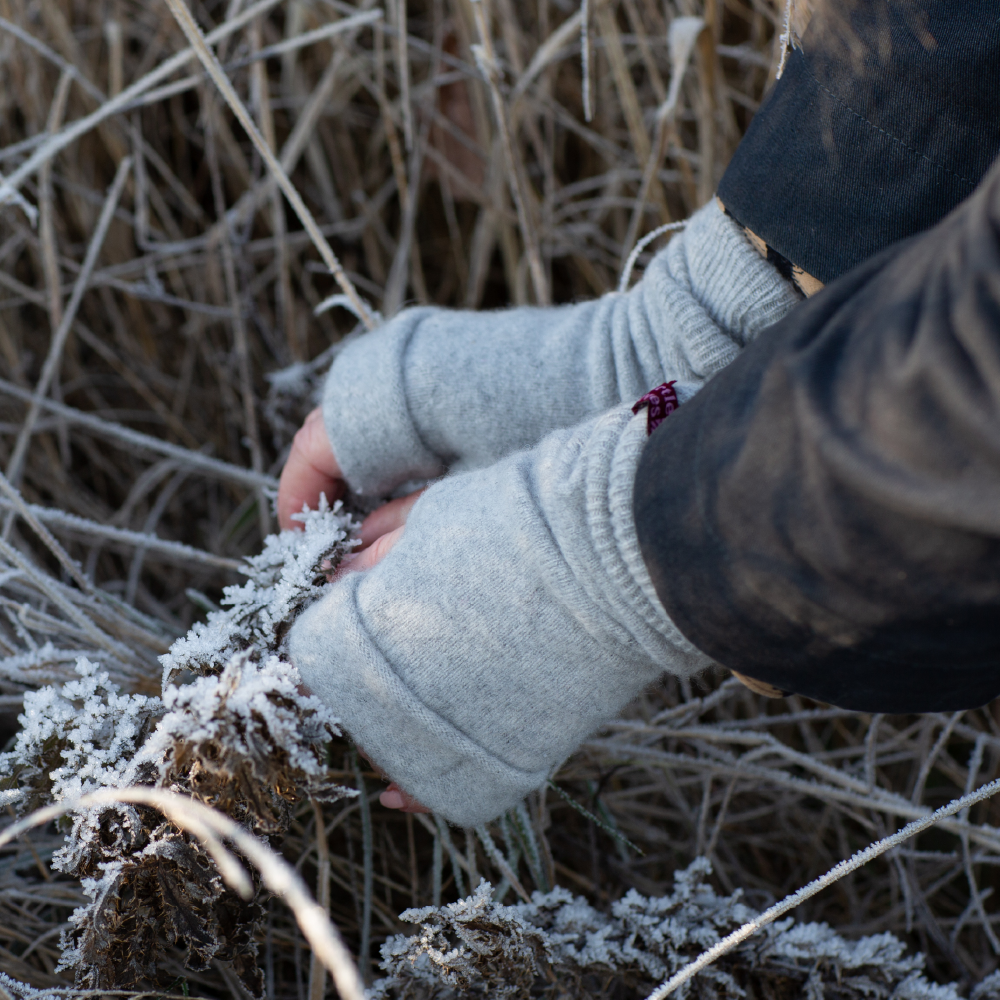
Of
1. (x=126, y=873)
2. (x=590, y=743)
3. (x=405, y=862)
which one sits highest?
(x=126, y=873)

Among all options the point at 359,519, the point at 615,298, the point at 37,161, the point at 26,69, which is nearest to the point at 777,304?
the point at 615,298

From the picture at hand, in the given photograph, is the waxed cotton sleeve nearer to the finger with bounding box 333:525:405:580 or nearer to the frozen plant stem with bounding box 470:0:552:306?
the finger with bounding box 333:525:405:580

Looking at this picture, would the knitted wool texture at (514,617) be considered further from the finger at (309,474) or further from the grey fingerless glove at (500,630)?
the finger at (309,474)

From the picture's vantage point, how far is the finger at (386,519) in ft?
2.62

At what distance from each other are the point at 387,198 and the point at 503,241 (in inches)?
9.9

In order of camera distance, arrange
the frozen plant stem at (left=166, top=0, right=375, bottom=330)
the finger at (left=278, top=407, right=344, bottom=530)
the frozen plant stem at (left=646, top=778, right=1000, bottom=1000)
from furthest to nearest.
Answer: the finger at (left=278, top=407, right=344, bottom=530), the frozen plant stem at (left=166, top=0, right=375, bottom=330), the frozen plant stem at (left=646, top=778, right=1000, bottom=1000)

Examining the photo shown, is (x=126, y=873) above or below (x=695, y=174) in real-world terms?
below

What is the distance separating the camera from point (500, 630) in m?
0.62

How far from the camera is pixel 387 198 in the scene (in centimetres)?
139

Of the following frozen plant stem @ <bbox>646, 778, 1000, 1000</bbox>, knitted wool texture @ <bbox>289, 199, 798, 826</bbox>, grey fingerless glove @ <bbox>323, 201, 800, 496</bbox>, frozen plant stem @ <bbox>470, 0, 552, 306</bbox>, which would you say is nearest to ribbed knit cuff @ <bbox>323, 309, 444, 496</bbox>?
grey fingerless glove @ <bbox>323, 201, 800, 496</bbox>

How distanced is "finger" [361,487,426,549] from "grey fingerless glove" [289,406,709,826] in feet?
0.46

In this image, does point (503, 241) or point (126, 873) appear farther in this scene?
point (503, 241)

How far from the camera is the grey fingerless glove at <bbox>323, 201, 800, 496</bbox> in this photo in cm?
77

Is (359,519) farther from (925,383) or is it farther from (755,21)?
(755,21)
